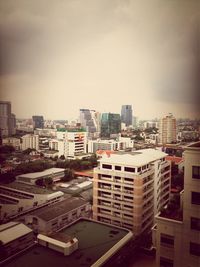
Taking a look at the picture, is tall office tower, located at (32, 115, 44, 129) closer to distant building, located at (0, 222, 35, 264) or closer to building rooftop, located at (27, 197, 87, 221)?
building rooftop, located at (27, 197, 87, 221)

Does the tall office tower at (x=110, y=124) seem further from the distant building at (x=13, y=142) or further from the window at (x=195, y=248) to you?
the window at (x=195, y=248)

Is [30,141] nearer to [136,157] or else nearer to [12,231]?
[12,231]

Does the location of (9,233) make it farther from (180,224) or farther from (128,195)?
(180,224)

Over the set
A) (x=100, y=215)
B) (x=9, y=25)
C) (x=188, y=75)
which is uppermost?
(x=9, y=25)

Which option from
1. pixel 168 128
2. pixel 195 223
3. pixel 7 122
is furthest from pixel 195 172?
pixel 7 122

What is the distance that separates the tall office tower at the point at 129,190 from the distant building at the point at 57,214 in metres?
0.20

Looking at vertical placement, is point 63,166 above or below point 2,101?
below

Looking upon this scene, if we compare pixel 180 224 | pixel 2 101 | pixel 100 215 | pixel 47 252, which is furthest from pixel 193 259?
Answer: pixel 2 101

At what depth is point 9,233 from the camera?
128 inches

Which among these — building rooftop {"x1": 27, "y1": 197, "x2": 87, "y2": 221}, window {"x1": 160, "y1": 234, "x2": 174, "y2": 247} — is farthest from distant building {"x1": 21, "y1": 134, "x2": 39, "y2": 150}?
window {"x1": 160, "y1": 234, "x2": 174, "y2": 247}

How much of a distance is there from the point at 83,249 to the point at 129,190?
4.22ft

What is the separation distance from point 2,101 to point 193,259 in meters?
2.75

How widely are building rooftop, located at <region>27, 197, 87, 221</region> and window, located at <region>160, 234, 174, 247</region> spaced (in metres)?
1.57

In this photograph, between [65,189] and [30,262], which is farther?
[65,189]
